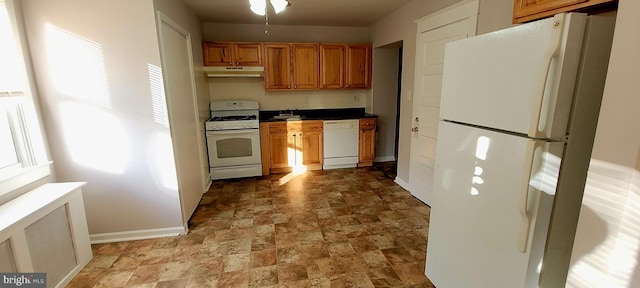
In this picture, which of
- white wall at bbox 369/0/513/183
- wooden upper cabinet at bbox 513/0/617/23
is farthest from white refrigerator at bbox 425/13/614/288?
white wall at bbox 369/0/513/183

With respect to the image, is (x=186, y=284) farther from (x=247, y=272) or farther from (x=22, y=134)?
(x=22, y=134)

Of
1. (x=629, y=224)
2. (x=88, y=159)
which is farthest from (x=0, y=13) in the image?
(x=629, y=224)

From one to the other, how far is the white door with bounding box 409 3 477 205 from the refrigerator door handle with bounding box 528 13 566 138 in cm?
172

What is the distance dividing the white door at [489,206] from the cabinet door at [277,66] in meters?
3.23

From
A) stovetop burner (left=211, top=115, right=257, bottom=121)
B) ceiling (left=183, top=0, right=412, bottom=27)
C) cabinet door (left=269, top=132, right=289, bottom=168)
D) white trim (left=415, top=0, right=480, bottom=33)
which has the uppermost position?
ceiling (left=183, top=0, right=412, bottom=27)

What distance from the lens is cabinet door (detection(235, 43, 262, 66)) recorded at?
4.27 metres

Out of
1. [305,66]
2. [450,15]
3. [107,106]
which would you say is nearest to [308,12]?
[305,66]

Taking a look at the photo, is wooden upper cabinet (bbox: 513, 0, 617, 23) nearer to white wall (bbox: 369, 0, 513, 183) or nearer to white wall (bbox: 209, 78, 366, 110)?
white wall (bbox: 369, 0, 513, 183)

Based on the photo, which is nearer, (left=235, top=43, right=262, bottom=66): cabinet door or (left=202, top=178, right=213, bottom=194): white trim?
(left=202, top=178, right=213, bottom=194): white trim

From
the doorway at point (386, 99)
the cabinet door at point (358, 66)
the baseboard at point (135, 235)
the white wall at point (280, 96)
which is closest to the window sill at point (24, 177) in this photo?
the baseboard at point (135, 235)

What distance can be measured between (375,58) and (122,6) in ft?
11.6

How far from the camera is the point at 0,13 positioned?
1954mm

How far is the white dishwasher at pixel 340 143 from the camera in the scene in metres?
4.50

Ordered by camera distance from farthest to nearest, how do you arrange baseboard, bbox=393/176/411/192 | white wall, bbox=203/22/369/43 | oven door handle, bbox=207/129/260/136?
white wall, bbox=203/22/369/43 → oven door handle, bbox=207/129/260/136 → baseboard, bbox=393/176/411/192
